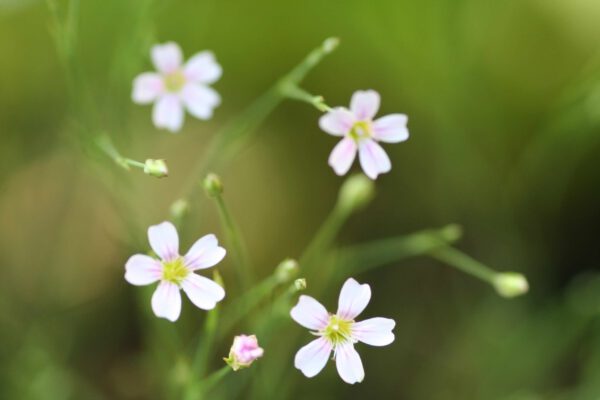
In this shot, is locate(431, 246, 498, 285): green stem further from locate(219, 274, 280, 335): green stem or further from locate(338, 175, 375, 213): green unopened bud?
locate(219, 274, 280, 335): green stem

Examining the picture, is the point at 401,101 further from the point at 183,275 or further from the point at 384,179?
the point at 183,275

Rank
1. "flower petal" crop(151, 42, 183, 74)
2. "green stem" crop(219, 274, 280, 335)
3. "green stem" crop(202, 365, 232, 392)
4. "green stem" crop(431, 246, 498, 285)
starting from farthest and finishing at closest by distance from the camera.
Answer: "green stem" crop(431, 246, 498, 285) → "flower petal" crop(151, 42, 183, 74) → "green stem" crop(219, 274, 280, 335) → "green stem" crop(202, 365, 232, 392)

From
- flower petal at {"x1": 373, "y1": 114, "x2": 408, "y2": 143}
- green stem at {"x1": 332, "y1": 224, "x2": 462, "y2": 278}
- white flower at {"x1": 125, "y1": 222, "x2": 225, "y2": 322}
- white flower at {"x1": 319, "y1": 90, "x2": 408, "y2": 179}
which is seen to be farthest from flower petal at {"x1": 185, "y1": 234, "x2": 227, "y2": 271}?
green stem at {"x1": 332, "y1": 224, "x2": 462, "y2": 278}

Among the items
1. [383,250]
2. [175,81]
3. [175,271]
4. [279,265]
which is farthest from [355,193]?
[175,271]

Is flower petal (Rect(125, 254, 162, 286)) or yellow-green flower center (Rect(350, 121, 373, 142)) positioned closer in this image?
flower petal (Rect(125, 254, 162, 286))

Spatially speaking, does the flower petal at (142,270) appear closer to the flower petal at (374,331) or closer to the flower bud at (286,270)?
the flower bud at (286,270)

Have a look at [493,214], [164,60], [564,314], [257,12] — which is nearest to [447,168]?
[493,214]

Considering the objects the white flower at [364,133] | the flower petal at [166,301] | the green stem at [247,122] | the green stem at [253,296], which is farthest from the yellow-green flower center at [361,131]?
the flower petal at [166,301]
